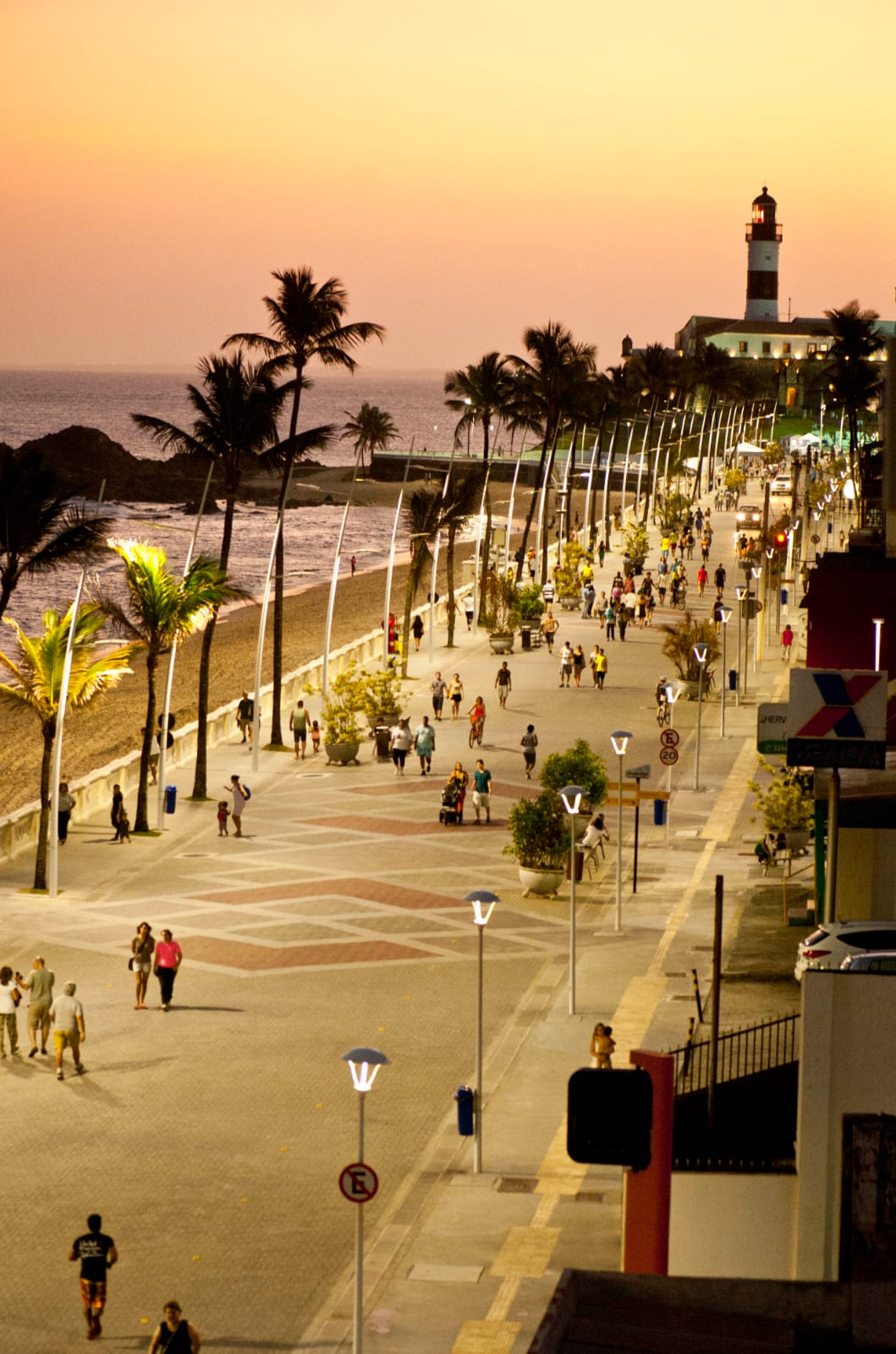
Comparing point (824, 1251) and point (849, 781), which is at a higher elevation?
point (849, 781)

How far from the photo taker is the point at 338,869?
3509 cm

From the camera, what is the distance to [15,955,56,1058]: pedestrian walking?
24.5 metres

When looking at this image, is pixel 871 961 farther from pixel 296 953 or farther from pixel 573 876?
pixel 296 953

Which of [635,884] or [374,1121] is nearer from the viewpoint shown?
[374,1121]

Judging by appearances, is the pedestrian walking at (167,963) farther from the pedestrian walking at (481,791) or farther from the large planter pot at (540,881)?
the pedestrian walking at (481,791)

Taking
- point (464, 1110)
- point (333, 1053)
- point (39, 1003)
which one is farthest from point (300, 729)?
point (464, 1110)

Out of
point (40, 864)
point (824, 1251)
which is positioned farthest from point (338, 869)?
point (824, 1251)

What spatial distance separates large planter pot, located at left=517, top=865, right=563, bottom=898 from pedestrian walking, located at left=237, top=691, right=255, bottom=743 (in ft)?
54.3

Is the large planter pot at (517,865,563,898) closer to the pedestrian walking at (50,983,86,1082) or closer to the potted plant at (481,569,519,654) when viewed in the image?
the pedestrian walking at (50,983,86,1082)

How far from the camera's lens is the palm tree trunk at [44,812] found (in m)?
33.6

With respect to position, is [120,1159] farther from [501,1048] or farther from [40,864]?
[40,864]

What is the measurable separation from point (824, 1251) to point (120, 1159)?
8101mm

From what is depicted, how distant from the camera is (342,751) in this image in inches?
1845

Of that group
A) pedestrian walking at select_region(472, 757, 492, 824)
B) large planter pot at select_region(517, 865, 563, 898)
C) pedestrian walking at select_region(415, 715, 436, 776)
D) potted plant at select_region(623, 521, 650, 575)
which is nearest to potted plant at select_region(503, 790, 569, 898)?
large planter pot at select_region(517, 865, 563, 898)
